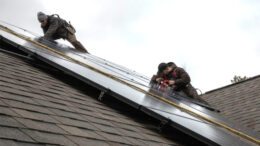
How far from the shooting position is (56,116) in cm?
296

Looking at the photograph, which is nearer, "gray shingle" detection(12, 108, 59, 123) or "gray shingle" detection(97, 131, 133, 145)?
"gray shingle" detection(12, 108, 59, 123)

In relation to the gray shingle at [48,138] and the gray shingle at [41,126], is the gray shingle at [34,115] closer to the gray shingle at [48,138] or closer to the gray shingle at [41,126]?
the gray shingle at [41,126]

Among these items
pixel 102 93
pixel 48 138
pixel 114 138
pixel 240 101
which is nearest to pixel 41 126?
pixel 48 138

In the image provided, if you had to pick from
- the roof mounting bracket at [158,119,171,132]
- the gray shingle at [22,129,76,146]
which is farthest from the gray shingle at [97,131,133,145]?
the roof mounting bracket at [158,119,171,132]

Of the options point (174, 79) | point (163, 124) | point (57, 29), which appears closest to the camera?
point (163, 124)

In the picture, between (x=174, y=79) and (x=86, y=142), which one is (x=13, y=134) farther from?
(x=174, y=79)

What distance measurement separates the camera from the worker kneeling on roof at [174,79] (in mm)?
7652

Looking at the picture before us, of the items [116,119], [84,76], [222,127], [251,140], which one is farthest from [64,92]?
[251,140]

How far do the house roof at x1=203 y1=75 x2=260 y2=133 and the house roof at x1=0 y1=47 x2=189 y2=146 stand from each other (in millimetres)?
5514

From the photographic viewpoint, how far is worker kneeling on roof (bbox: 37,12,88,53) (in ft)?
29.3

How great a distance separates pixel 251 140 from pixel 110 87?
1.97 metres

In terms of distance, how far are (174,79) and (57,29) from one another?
12.4 feet

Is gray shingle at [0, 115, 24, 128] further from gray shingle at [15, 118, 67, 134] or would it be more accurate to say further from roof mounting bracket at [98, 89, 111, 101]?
roof mounting bracket at [98, 89, 111, 101]

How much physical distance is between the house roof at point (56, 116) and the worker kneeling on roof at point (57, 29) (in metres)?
4.13
